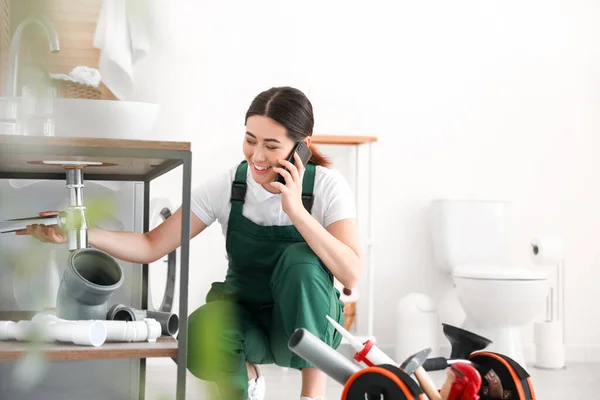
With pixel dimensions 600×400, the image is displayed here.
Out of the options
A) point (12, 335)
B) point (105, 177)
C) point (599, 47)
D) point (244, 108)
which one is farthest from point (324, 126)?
point (12, 335)

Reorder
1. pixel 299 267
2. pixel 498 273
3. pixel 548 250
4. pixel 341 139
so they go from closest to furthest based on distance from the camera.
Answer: pixel 299 267 → pixel 498 273 → pixel 341 139 → pixel 548 250

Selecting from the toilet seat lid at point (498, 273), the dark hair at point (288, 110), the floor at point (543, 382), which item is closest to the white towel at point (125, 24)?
the dark hair at point (288, 110)

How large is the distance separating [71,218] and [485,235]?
2.19 metres

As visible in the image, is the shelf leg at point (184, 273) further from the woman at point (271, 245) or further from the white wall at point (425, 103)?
the white wall at point (425, 103)

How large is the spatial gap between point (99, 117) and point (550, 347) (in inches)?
98.5

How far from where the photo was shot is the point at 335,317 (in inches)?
55.4

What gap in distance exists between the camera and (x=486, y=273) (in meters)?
2.55

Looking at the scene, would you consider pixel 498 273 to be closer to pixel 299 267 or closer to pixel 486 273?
pixel 486 273

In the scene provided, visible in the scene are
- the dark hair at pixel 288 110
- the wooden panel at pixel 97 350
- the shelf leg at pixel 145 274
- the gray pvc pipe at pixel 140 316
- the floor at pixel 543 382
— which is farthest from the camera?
the floor at pixel 543 382

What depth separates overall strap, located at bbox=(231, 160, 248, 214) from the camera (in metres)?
1.50

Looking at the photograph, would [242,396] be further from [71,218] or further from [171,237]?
[71,218]

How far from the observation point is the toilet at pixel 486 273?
254cm

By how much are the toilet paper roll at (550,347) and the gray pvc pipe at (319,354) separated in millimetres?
2169

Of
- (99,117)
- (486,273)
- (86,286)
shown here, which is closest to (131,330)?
(86,286)
